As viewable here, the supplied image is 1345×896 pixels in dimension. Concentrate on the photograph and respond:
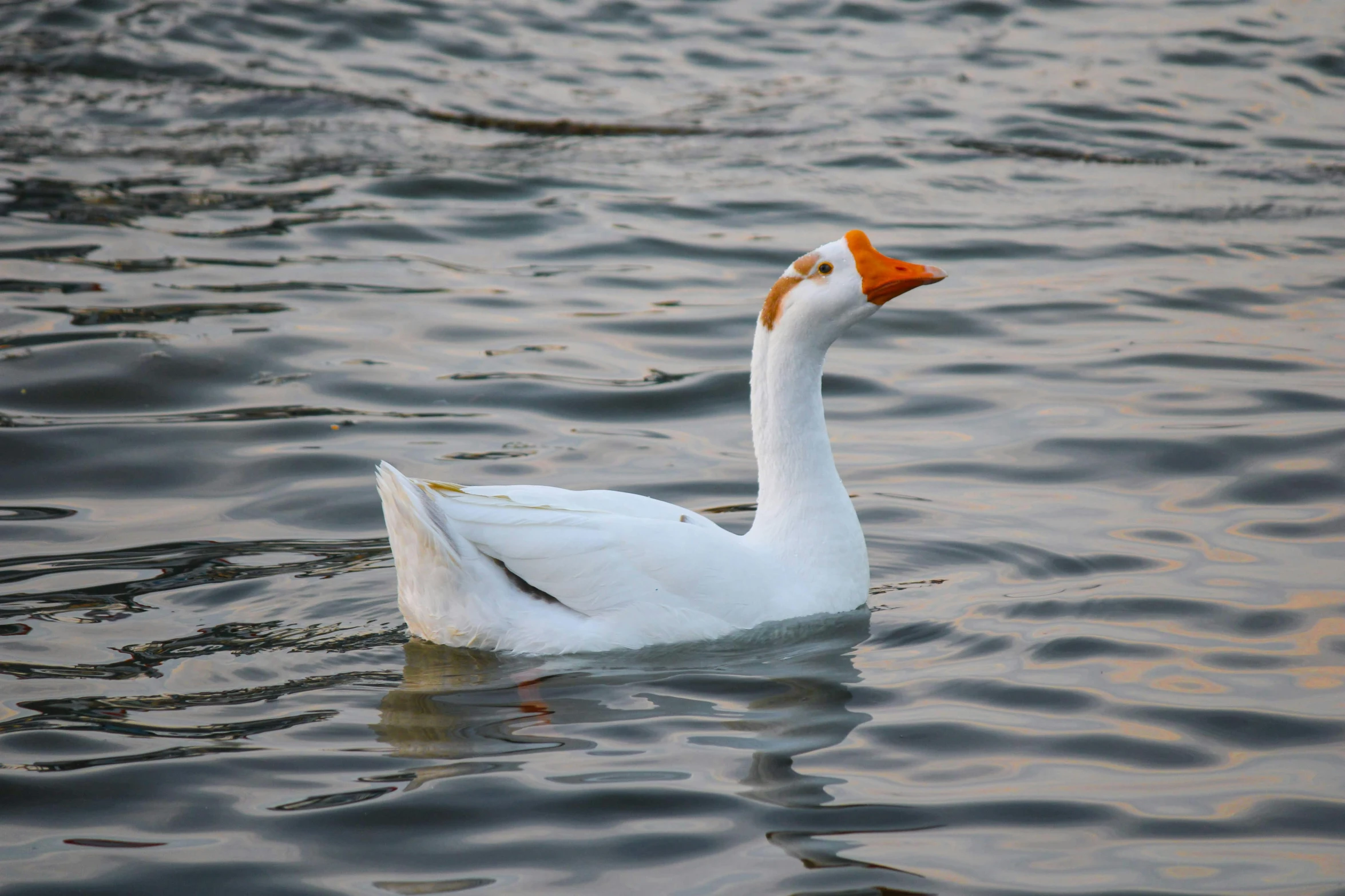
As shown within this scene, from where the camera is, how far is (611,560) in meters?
4.74

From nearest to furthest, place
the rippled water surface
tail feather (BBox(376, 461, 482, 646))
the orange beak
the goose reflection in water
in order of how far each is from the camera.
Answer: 1. the goose reflection in water
2. the rippled water surface
3. tail feather (BBox(376, 461, 482, 646))
4. the orange beak

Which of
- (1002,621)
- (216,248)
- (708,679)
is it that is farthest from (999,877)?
(216,248)

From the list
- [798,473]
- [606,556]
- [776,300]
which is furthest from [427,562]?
[776,300]

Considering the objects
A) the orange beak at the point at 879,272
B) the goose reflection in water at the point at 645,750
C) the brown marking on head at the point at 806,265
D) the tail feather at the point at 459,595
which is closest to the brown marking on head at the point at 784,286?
the brown marking on head at the point at 806,265

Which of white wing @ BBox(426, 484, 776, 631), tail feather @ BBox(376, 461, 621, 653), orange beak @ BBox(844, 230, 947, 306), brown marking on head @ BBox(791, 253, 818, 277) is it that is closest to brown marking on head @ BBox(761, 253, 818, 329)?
brown marking on head @ BBox(791, 253, 818, 277)

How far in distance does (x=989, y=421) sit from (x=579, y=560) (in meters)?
3.40

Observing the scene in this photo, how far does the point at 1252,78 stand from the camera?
46.3 ft

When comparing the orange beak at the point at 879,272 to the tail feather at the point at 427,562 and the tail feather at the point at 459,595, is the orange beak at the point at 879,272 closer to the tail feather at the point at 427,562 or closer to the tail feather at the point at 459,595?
the tail feather at the point at 459,595

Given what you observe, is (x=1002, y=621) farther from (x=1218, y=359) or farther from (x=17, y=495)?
(x=17, y=495)

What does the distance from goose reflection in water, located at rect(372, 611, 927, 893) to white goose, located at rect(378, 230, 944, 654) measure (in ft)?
0.36

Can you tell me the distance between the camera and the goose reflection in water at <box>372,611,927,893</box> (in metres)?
3.61

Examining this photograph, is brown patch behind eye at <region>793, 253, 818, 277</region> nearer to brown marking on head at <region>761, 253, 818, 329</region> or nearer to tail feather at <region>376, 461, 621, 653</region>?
brown marking on head at <region>761, 253, 818, 329</region>

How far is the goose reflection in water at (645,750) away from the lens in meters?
3.61

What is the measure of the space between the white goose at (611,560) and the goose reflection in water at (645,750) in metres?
0.11
